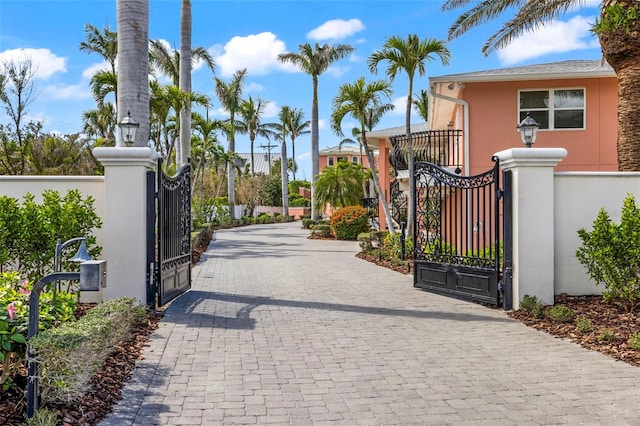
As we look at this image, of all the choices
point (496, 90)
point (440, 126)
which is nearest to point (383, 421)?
point (496, 90)

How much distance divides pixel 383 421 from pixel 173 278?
19.7 ft

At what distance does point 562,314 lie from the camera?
7652 mm

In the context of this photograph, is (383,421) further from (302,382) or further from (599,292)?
(599,292)

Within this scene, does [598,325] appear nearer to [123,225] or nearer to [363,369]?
[363,369]

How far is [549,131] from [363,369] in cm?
1273

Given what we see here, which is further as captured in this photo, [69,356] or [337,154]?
[337,154]

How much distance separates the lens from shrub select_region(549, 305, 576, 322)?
766 centimetres

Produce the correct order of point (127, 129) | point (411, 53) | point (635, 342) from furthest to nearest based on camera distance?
point (411, 53) → point (127, 129) → point (635, 342)

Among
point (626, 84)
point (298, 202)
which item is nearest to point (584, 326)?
point (626, 84)

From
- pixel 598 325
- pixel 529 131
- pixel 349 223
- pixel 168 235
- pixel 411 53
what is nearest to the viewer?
pixel 598 325

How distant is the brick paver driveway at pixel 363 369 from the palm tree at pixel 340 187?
63.1 ft

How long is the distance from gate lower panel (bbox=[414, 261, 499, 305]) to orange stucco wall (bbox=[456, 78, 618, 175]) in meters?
6.71

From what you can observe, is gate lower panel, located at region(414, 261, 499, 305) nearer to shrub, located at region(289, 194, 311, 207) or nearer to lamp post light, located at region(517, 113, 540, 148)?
lamp post light, located at region(517, 113, 540, 148)

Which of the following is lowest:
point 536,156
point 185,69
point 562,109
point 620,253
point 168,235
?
point 620,253
